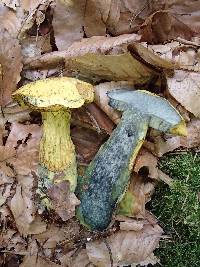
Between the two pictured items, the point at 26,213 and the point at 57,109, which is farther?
the point at 26,213

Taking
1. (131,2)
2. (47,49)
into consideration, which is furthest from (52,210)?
(131,2)

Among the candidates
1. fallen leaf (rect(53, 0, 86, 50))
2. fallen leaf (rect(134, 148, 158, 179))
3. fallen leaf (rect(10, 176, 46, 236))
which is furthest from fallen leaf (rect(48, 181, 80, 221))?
fallen leaf (rect(53, 0, 86, 50))

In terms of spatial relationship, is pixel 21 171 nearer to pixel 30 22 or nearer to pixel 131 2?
pixel 30 22

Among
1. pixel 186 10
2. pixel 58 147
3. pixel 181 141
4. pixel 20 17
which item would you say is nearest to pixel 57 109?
pixel 58 147

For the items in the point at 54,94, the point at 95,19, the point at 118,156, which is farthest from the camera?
the point at 95,19

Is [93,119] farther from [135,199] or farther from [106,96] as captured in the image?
[135,199]

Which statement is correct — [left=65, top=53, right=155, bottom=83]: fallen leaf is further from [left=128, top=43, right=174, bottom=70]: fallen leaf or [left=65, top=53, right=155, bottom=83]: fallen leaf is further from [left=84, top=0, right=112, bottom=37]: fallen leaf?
[left=84, top=0, right=112, bottom=37]: fallen leaf
